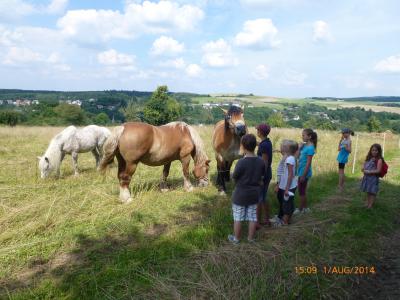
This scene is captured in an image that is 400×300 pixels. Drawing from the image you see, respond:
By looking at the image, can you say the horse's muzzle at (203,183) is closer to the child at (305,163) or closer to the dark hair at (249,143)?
the child at (305,163)

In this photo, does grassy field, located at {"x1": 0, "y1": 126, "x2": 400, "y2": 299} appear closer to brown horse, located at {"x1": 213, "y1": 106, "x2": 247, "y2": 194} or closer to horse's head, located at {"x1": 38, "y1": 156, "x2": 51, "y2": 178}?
brown horse, located at {"x1": 213, "y1": 106, "x2": 247, "y2": 194}

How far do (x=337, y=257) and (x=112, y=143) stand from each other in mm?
4261

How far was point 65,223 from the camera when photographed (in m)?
5.29

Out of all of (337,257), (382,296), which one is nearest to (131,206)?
(337,257)

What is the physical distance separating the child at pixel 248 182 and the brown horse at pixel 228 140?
2069 mm

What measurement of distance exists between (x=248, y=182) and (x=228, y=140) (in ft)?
9.35

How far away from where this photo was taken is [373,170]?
6.03 metres

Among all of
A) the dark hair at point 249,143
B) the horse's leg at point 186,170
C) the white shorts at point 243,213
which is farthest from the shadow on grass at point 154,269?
the horse's leg at point 186,170

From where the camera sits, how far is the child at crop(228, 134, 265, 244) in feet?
14.2

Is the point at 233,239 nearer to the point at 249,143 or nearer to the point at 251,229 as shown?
the point at 251,229

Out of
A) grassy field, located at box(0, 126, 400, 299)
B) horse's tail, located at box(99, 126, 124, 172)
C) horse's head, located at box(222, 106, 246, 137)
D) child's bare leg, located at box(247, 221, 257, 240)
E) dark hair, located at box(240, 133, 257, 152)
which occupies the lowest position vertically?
grassy field, located at box(0, 126, 400, 299)

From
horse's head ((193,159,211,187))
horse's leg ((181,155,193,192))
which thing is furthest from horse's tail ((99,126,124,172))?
horse's head ((193,159,211,187))

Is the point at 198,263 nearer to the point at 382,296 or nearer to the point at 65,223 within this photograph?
the point at 382,296

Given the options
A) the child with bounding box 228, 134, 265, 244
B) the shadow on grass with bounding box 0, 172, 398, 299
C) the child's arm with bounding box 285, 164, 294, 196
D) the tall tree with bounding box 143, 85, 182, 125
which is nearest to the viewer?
the shadow on grass with bounding box 0, 172, 398, 299
